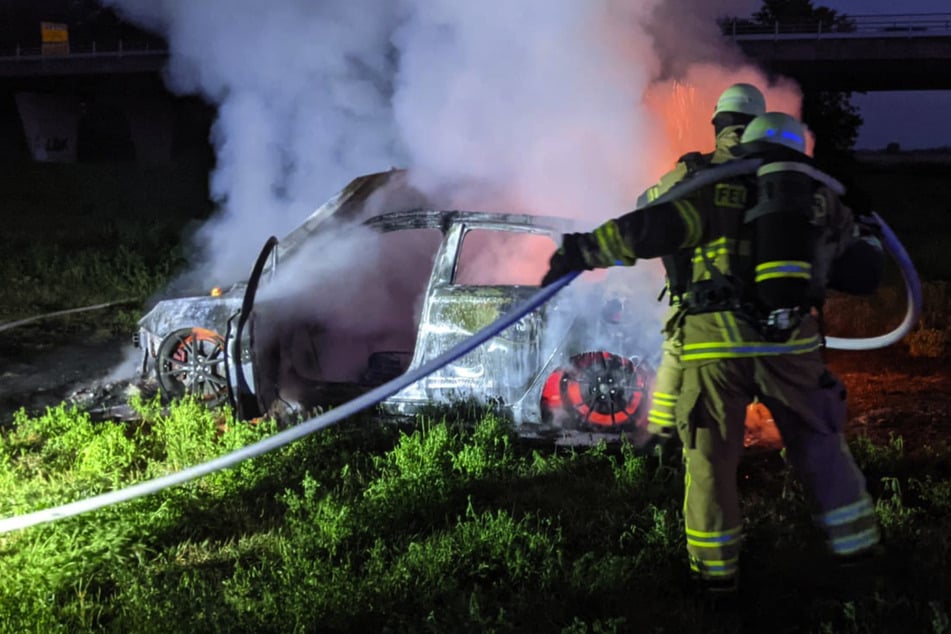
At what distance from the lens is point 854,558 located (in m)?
3.02

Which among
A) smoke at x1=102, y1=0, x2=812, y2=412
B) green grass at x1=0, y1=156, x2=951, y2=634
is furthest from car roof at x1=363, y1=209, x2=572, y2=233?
green grass at x1=0, y1=156, x2=951, y2=634

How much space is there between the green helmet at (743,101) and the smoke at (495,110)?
1348mm

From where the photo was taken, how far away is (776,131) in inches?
120

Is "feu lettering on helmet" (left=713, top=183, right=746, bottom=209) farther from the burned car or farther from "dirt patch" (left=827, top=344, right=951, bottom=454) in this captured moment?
"dirt patch" (left=827, top=344, right=951, bottom=454)

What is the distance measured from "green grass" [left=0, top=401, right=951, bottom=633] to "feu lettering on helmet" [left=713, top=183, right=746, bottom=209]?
56.5 inches

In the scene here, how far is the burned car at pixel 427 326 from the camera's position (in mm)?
4578

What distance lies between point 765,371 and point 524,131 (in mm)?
3689

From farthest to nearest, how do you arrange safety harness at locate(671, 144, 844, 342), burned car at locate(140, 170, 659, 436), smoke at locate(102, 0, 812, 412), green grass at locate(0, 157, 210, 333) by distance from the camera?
green grass at locate(0, 157, 210, 333) → smoke at locate(102, 0, 812, 412) → burned car at locate(140, 170, 659, 436) → safety harness at locate(671, 144, 844, 342)

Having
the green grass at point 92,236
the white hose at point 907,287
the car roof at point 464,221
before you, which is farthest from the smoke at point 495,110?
the green grass at point 92,236

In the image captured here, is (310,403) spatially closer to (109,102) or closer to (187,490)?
(187,490)

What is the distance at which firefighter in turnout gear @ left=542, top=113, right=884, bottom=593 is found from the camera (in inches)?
118

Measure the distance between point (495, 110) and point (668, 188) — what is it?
136 inches

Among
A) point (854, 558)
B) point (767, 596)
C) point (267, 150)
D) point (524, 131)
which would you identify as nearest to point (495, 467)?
point (767, 596)

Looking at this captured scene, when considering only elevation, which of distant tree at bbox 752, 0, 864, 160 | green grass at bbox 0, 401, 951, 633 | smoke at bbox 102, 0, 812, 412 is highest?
distant tree at bbox 752, 0, 864, 160
